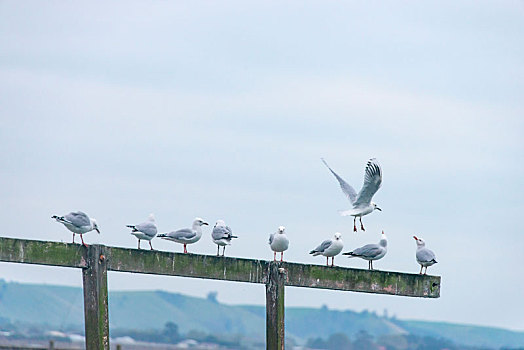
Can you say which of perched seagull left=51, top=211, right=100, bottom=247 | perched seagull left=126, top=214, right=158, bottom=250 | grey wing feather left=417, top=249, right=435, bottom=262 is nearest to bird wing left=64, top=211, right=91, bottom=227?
perched seagull left=51, top=211, right=100, bottom=247

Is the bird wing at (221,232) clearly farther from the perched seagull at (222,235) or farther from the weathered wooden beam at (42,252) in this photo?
the weathered wooden beam at (42,252)

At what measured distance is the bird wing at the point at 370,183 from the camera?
21.3m

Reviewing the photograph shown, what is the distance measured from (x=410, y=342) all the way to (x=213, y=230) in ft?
534

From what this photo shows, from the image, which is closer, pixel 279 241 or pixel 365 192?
pixel 279 241

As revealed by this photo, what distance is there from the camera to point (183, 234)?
783 inches

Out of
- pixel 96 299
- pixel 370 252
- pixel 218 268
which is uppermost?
pixel 370 252

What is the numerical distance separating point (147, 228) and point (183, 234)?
608mm

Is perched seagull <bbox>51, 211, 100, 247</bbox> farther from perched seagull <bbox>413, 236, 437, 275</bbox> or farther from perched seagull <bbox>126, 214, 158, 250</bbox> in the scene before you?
perched seagull <bbox>413, 236, 437, 275</bbox>

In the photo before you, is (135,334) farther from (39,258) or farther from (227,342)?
(39,258)

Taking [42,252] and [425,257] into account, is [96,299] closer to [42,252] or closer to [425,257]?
[42,252]

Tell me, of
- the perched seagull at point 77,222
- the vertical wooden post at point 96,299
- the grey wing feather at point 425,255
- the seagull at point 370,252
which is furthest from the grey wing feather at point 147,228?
the vertical wooden post at point 96,299

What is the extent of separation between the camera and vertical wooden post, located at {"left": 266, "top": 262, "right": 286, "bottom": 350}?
50.3ft

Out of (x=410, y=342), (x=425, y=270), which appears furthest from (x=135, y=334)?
(x=425, y=270)

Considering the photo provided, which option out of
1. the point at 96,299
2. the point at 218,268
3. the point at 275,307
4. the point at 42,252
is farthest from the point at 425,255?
the point at 42,252
